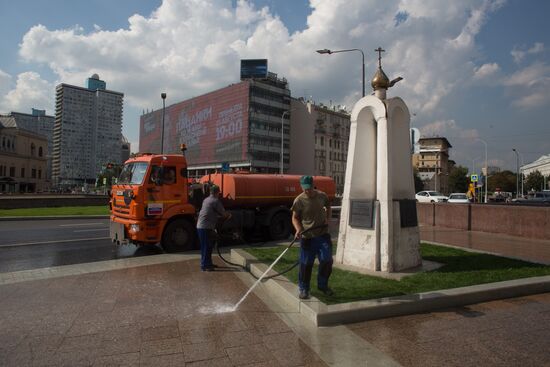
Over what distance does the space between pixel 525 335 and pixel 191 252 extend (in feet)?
25.9

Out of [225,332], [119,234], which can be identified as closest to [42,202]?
[119,234]

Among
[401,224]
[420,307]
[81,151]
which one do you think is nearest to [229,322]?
[420,307]

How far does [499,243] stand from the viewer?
1161cm

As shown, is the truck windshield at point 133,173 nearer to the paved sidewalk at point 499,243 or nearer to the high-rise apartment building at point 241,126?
the paved sidewalk at point 499,243

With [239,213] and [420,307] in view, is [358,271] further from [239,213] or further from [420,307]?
[239,213]

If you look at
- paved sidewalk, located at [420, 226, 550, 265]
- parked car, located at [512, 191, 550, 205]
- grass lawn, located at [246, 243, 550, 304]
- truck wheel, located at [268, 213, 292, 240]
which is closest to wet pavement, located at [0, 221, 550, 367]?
grass lawn, located at [246, 243, 550, 304]

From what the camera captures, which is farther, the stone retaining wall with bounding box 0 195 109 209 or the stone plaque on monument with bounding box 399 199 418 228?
the stone retaining wall with bounding box 0 195 109 209

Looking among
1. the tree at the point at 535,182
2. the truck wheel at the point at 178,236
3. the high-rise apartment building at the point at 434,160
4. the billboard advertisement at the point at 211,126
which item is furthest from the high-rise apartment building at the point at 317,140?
the truck wheel at the point at 178,236

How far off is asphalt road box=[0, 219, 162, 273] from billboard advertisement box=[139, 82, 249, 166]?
268 feet

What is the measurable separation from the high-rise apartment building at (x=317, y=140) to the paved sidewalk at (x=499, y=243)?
8818cm

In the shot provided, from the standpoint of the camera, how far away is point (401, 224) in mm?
7594

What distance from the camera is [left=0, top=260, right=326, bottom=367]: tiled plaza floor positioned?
4043 millimetres

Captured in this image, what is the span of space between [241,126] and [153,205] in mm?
88077

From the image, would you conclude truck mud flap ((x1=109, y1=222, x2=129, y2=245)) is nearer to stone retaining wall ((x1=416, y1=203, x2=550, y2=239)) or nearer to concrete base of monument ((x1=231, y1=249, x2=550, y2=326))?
concrete base of monument ((x1=231, y1=249, x2=550, y2=326))
